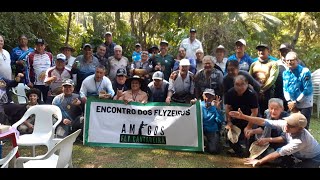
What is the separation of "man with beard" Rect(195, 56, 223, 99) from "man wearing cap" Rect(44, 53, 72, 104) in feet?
8.47

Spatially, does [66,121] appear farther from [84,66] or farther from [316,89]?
[316,89]

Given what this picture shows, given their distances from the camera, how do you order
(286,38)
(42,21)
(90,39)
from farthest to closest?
(286,38), (90,39), (42,21)

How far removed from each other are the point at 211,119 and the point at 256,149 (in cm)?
88

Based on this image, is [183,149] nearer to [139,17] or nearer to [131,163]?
[131,163]

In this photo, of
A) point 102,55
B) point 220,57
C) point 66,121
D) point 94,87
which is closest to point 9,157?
point 66,121

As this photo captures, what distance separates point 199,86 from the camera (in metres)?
6.62

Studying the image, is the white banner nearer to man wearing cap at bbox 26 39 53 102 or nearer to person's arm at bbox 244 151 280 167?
person's arm at bbox 244 151 280 167

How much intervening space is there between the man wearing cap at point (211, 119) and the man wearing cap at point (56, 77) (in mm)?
2809

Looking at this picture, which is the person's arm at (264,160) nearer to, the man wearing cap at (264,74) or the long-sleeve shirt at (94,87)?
the man wearing cap at (264,74)

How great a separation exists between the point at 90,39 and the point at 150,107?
28.5 ft

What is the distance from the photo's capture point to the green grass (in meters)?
5.47

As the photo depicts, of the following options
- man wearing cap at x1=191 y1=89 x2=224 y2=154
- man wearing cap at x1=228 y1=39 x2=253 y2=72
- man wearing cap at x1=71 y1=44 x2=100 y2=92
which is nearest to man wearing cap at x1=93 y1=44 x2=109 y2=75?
man wearing cap at x1=71 y1=44 x2=100 y2=92
